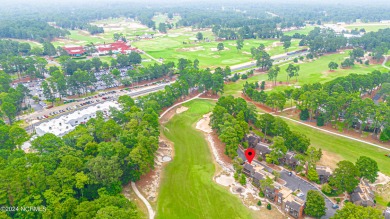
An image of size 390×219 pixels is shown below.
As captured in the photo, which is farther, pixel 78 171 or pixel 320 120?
pixel 320 120

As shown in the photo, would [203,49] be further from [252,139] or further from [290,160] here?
[290,160]

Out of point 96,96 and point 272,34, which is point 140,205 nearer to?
point 96,96

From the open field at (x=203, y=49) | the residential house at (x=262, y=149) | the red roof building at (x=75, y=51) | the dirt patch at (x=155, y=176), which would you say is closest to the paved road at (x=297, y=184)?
the residential house at (x=262, y=149)

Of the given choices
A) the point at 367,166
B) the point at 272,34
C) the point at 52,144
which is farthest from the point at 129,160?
the point at 272,34

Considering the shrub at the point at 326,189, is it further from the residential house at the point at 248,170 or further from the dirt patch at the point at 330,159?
the residential house at the point at 248,170

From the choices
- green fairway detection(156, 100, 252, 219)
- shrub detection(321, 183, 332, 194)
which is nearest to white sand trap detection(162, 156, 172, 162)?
green fairway detection(156, 100, 252, 219)

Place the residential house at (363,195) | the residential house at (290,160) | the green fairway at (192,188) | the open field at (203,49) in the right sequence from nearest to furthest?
1. the residential house at (363,195)
2. the green fairway at (192,188)
3. the residential house at (290,160)
4. the open field at (203,49)

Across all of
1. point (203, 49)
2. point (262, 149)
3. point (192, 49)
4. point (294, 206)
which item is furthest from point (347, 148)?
point (192, 49)
